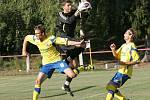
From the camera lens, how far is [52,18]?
125ft

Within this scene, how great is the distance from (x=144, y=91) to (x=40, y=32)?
4.53 metres

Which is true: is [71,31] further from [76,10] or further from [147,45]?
[147,45]

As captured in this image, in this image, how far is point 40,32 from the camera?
13.0 metres

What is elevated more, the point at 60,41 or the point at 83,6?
the point at 83,6

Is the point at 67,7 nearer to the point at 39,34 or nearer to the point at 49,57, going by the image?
the point at 39,34

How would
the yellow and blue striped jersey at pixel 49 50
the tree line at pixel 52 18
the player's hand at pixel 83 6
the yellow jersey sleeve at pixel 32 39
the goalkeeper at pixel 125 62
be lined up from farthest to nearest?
the tree line at pixel 52 18
the player's hand at pixel 83 6
the yellow jersey sleeve at pixel 32 39
the yellow and blue striped jersey at pixel 49 50
the goalkeeper at pixel 125 62

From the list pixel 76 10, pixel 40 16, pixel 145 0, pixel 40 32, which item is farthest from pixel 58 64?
pixel 145 0

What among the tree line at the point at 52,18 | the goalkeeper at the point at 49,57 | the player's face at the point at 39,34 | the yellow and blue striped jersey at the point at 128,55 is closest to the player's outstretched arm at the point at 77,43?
the goalkeeper at the point at 49,57

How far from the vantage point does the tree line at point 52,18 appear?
39500 mm

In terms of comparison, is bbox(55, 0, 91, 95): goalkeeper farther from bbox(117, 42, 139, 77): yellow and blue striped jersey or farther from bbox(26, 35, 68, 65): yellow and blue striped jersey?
bbox(117, 42, 139, 77): yellow and blue striped jersey

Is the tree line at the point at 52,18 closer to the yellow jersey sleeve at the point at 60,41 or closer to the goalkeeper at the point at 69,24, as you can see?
the goalkeeper at the point at 69,24

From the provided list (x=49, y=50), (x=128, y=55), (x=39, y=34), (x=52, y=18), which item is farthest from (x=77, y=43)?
(x=52, y=18)

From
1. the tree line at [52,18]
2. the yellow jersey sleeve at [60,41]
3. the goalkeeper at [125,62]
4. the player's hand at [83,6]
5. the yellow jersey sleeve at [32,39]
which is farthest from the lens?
the tree line at [52,18]

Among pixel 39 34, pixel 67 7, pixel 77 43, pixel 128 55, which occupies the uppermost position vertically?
pixel 67 7
